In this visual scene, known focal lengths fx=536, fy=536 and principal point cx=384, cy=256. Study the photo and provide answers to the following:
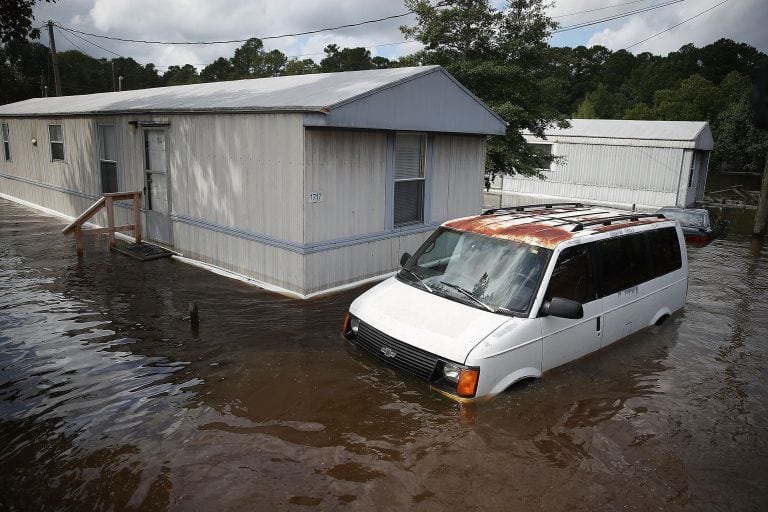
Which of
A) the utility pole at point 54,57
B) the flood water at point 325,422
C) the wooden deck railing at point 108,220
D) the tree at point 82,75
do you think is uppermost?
the tree at point 82,75

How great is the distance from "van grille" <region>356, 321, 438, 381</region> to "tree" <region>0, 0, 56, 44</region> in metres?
11.2

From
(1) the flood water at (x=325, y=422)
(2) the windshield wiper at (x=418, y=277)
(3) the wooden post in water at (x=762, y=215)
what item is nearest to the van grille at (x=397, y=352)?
(1) the flood water at (x=325, y=422)

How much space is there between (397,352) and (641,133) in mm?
24068

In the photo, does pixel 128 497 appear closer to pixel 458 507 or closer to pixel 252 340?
pixel 458 507

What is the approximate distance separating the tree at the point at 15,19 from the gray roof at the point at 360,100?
2.23m

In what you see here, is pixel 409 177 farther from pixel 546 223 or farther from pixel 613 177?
pixel 613 177

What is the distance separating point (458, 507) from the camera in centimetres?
409

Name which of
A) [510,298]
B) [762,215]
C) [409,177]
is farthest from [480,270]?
[762,215]

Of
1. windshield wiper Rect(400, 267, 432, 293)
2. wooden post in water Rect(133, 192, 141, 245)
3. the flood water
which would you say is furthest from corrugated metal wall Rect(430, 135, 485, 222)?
A: wooden post in water Rect(133, 192, 141, 245)

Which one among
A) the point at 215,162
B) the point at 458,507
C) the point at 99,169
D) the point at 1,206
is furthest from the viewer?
the point at 1,206

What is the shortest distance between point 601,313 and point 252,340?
4447mm

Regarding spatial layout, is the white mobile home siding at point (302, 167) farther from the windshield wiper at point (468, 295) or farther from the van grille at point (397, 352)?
the windshield wiper at point (468, 295)

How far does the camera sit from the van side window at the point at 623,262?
6.41 metres

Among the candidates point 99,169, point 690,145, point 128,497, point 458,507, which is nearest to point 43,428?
point 128,497
